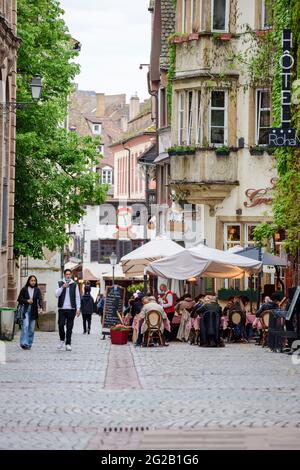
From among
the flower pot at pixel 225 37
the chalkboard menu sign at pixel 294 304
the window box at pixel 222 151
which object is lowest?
the chalkboard menu sign at pixel 294 304

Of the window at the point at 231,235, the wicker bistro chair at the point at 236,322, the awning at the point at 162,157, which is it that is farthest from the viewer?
the awning at the point at 162,157

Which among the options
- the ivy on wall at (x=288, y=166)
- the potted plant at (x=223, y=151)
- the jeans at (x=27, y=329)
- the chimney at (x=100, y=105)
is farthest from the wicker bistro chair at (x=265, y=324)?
the chimney at (x=100, y=105)

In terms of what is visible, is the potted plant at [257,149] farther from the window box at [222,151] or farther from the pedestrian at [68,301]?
the pedestrian at [68,301]

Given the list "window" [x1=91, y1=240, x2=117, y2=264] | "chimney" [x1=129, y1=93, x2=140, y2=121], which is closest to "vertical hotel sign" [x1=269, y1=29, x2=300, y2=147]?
"window" [x1=91, y1=240, x2=117, y2=264]

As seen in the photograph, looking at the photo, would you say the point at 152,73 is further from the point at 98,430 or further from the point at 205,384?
the point at 98,430

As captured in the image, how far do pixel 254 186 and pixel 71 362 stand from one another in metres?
20.1

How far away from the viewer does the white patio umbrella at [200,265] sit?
34438mm

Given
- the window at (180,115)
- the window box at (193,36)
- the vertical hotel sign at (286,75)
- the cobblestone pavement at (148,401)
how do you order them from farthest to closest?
1. the window at (180,115)
2. the window box at (193,36)
3. the vertical hotel sign at (286,75)
4. the cobblestone pavement at (148,401)

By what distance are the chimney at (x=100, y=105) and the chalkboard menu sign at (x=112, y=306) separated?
359ft

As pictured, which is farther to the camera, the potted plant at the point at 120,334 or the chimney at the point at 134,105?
the chimney at the point at 134,105

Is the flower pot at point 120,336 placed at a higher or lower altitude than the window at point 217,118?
lower

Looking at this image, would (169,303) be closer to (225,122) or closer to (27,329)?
(27,329)

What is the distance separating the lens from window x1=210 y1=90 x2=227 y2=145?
145 feet

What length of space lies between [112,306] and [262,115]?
948 centimetres
